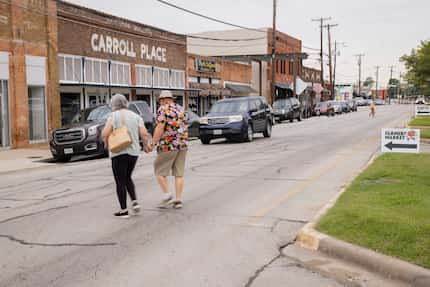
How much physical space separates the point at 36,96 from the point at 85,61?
179 inches

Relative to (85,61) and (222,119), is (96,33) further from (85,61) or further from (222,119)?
(222,119)

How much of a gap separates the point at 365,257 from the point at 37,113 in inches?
760

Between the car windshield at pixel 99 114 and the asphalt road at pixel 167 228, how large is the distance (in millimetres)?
4507

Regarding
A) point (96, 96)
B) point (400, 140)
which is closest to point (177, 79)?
point (96, 96)

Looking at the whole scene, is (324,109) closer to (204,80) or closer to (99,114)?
(204,80)

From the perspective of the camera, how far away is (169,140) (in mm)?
7906

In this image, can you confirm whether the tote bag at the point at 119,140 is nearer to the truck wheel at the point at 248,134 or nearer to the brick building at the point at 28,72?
the truck wheel at the point at 248,134

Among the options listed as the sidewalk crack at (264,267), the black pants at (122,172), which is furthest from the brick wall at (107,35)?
the sidewalk crack at (264,267)

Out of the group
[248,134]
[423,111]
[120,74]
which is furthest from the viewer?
[423,111]

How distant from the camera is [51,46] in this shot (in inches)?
888

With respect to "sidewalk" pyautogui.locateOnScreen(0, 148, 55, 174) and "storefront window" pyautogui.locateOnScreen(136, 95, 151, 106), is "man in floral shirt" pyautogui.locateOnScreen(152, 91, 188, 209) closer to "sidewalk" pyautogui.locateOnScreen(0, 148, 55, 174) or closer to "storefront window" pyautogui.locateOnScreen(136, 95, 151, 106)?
"sidewalk" pyautogui.locateOnScreen(0, 148, 55, 174)

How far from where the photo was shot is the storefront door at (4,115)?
20016mm

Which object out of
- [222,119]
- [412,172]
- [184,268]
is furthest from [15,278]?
[222,119]

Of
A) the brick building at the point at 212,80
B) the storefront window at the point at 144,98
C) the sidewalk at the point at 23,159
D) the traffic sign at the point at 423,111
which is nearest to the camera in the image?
the sidewalk at the point at 23,159
